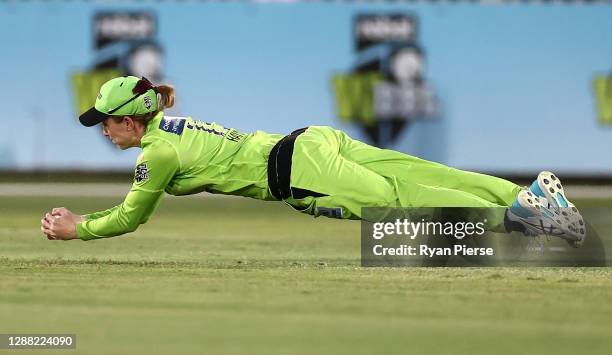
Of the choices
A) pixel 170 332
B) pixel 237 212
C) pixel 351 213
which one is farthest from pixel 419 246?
pixel 237 212

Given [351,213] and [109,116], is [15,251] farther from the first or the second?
[351,213]

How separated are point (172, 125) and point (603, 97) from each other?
997 centimetres

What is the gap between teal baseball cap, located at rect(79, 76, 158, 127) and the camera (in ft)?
21.5

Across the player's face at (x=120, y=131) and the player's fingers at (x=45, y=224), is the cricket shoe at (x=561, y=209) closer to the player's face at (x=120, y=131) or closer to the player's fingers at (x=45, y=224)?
the player's face at (x=120, y=131)

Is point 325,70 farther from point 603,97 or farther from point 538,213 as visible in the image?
point 538,213

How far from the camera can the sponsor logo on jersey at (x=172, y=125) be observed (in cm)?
665

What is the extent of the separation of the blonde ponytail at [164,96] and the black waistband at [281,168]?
0.64 m

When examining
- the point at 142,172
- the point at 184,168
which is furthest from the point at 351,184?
the point at 142,172

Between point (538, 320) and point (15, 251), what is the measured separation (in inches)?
160

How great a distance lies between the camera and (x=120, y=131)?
21.9 ft

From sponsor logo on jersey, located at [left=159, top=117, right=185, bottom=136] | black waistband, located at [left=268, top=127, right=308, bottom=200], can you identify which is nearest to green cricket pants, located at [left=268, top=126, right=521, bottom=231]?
black waistband, located at [left=268, top=127, right=308, bottom=200]

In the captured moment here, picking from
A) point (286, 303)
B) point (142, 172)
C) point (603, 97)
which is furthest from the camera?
point (603, 97)

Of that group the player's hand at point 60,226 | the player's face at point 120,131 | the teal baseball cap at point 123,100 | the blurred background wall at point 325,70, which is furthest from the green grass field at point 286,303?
the blurred background wall at point 325,70

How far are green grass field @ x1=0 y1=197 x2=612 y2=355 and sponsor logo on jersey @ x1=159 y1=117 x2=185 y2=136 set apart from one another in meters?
0.76
